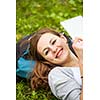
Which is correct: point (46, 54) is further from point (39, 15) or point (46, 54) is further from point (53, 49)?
point (39, 15)

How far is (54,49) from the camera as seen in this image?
166 centimetres

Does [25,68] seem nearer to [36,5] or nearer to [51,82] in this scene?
[51,82]

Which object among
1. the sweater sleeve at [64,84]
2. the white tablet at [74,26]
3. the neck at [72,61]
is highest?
the white tablet at [74,26]

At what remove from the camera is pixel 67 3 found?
1.67 m

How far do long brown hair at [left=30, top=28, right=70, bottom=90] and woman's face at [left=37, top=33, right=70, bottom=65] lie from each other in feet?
0.07

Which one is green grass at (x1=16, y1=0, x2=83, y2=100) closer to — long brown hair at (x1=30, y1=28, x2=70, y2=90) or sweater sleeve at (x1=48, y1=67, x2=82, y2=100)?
long brown hair at (x1=30, y1=28, x2=70, y2=90)

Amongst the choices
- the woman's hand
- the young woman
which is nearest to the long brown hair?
the young woman

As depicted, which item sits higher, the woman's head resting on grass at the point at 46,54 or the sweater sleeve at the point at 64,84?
the woman's head resting on grass at the point at 46,54

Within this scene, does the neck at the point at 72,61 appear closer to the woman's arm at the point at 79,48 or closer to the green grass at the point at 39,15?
the woman's arm at the point at 79,48

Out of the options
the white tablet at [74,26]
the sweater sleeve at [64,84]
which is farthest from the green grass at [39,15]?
A: the sweater sleeve at [64,84]

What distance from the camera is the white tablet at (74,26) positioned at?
1649 mm

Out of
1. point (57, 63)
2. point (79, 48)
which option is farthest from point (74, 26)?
point (57, 63)

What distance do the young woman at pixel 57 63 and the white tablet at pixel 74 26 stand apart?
3 cm
